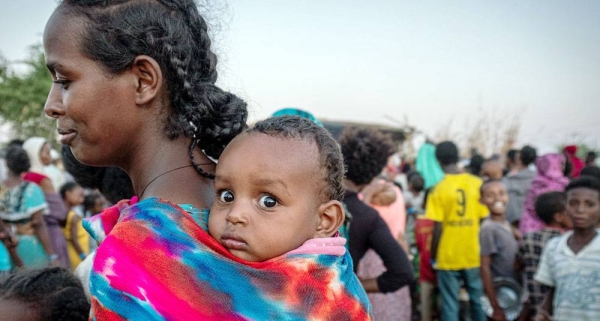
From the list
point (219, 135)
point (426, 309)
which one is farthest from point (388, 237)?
point (426, 309)

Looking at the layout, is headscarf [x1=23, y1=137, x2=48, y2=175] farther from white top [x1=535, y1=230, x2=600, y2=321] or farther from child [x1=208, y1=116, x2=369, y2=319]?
child [x1=208, y1=116, x2=369, y2=319]

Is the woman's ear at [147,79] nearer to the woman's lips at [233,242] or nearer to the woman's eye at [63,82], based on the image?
the woman's eye at [63,82]

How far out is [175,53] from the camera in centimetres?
136

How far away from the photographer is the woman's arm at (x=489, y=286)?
550 centimetres

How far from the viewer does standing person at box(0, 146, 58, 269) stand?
5.33m

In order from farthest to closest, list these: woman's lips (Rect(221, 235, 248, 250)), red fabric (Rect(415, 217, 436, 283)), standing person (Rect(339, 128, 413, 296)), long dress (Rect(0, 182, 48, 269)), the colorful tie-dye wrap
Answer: red fabric (Rect(415, 217, 436, 283)) → long dress (Rect(0, 182, 48, 269)) → standing person (Rect(339, 128, 413, 296)) → woman's lips (Rect(221, 235, 248, 250)) → the colorful tie-dye wrap

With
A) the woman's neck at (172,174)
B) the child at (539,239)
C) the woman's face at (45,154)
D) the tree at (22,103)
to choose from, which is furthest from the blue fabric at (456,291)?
the tree at (22,103)

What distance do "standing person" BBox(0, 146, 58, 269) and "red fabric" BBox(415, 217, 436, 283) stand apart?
12.0ft

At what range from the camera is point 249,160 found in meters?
1.25

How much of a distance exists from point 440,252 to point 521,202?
8.58 feet

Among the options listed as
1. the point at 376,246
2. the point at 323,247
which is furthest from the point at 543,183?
the point at 323,247

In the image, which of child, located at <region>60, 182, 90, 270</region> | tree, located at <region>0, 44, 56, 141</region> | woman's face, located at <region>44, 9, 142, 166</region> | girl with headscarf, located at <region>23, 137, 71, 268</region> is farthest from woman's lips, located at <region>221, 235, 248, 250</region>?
tree, located at <region>0, 44, 56, 141</region>

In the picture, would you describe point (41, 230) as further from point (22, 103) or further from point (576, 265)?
point (22, 103)

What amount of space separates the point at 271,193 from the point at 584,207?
356cm
